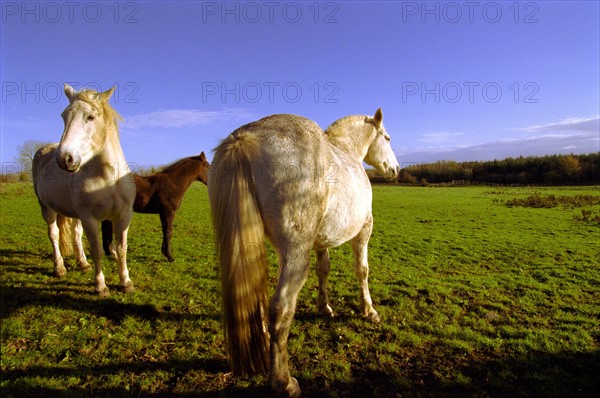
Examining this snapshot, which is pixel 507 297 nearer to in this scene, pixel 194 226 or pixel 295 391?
pixel 295 391

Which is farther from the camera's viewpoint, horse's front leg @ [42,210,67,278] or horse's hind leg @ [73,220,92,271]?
horse's hind leg @ [73,220,92,271]

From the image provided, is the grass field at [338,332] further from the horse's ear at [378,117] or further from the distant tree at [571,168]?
A: the distant tree at [571,168]

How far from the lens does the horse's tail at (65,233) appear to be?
6.68m

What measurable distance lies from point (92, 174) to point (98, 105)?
1.03m

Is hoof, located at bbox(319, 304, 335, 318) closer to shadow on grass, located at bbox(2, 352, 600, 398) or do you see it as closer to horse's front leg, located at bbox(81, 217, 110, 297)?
shadow on grass, located at bbox(2, 352, 600, 398)

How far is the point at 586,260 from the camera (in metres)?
8.46

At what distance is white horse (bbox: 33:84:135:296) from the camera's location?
4.22 metres

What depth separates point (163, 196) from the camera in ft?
24.4

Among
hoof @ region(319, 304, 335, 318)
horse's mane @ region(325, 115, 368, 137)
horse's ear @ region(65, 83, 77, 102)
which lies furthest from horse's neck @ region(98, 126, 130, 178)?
hoof @ region(319, 304, 335, 318)

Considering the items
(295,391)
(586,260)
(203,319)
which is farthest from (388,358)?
(586,260)

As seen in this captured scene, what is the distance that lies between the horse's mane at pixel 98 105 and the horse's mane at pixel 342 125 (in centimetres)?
336

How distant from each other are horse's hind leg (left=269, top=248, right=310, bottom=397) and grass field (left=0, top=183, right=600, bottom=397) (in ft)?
0.74

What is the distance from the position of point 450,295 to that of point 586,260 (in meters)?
5.64

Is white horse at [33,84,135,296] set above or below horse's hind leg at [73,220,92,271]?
above
